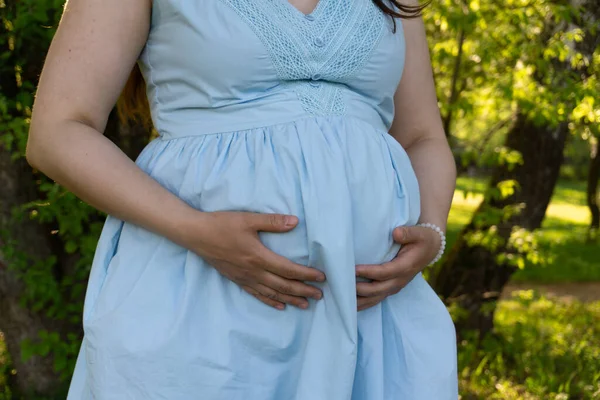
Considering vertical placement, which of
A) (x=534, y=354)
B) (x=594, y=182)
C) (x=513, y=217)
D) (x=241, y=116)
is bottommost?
(x=594, y=182)

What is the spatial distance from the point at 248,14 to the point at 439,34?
135 inches

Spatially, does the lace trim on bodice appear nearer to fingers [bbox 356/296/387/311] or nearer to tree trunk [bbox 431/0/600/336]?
fingers [bbox 356/296/387/311]

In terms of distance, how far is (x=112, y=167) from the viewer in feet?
4.40

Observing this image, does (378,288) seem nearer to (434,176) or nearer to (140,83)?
(434,176)

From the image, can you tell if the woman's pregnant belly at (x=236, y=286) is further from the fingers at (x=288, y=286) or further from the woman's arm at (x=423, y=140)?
the woman's arm at (x=423, y=140)

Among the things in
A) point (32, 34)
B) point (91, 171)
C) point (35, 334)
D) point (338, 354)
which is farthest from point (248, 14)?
point (35, 334)

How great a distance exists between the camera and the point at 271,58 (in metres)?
1.40

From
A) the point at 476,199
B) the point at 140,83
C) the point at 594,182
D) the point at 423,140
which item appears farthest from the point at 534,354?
the point at 594,182

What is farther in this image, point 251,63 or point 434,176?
point 434,176

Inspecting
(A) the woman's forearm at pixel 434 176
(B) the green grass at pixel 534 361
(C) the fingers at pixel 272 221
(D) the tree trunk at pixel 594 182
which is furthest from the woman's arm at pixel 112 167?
(D) the tree trunk at pixel 594 182

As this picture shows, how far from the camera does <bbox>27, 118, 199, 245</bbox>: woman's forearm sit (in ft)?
4.38

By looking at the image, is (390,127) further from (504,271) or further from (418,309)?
(504,271)

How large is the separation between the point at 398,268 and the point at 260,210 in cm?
29

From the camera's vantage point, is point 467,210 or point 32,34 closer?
point 32,34
